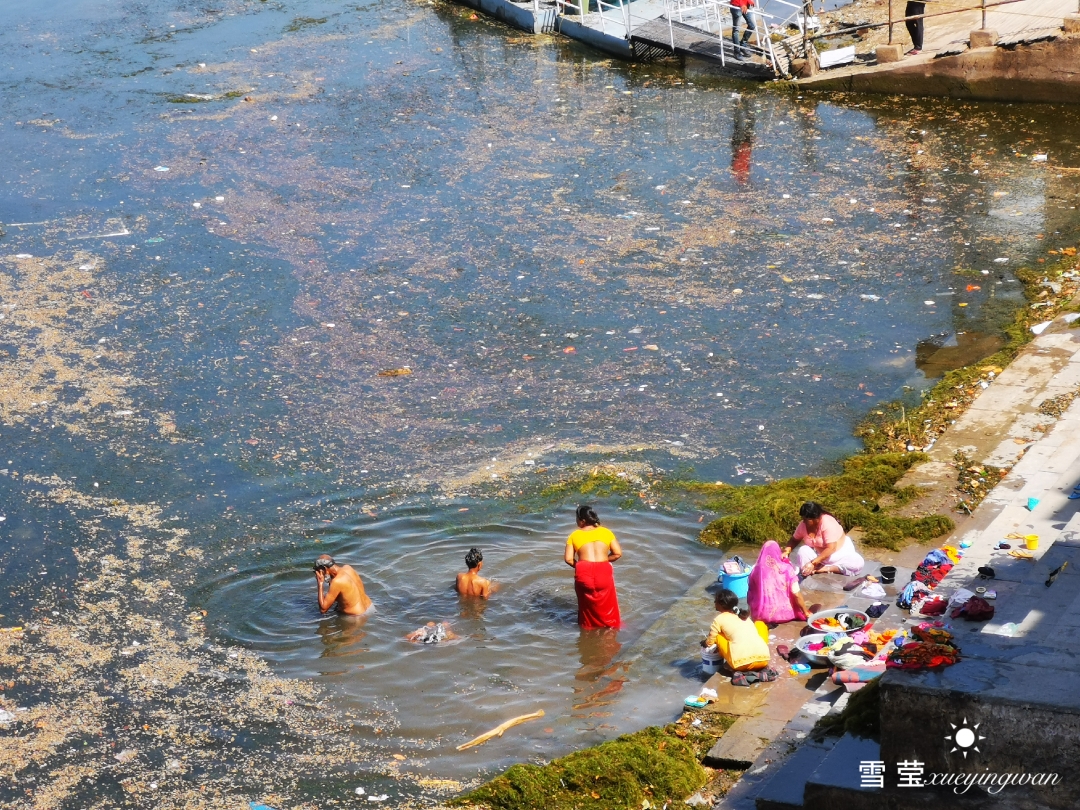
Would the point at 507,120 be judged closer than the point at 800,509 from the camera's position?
No

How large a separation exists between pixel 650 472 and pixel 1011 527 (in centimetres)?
271

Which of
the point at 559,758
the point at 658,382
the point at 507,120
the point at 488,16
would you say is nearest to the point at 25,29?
the point at 488,16

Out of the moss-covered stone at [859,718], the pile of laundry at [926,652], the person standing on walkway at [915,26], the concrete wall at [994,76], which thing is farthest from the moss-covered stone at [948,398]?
the person standing on walkway at [915,26]

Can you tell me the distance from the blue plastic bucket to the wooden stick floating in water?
152 cm

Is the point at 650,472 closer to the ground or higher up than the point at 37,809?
higher up

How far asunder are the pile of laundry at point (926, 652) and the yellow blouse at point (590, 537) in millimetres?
3363

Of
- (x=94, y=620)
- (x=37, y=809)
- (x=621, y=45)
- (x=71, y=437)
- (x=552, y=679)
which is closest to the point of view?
(x=37, y=809)

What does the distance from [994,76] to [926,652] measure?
13.5 meters

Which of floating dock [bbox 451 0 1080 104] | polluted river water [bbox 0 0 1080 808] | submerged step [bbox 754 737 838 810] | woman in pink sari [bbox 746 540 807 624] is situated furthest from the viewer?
floating dock [bbox 451 0 1080 104]

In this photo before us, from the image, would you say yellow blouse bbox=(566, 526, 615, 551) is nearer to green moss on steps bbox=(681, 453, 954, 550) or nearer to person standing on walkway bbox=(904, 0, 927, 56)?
green moss on steps bbox=(681, 453, 954, 550)

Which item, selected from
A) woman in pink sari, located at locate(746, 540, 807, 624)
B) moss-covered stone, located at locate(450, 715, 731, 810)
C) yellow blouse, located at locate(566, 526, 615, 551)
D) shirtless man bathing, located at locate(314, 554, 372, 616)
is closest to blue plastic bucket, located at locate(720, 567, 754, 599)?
woman in pink sari, located at locate(746, 540, 807, 624)

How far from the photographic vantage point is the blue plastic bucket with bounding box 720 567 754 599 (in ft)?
26.7

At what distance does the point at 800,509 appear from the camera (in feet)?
28.1

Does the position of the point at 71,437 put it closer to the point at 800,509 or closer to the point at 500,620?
the point at 500,620
